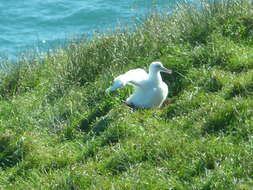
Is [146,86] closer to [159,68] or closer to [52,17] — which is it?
[159,68]

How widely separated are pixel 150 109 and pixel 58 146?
1.27 metres

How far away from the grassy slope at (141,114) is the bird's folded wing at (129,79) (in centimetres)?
26

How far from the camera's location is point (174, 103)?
31.6ft

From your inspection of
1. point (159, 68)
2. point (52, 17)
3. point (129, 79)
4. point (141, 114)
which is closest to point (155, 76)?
point (159, 68)

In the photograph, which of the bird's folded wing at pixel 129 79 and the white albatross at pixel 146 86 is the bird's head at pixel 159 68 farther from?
the bird's folded wing at pixel 129 79

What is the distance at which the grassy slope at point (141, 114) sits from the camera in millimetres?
7703

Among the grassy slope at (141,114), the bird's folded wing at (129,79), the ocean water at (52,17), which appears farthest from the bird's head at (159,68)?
the ocean water at (52,17)

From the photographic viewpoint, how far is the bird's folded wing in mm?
9719

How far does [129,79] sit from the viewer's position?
32.1 ft

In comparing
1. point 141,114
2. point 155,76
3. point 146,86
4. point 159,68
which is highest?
point 159,68

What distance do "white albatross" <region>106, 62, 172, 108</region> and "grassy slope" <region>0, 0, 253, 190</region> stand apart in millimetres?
214

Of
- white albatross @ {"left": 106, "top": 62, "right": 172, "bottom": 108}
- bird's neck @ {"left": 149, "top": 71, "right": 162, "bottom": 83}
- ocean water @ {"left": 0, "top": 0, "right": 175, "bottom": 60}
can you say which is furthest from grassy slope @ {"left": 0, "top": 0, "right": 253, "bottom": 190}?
ocean water @ {"left": 0, "top": 0, "right": 175, "bottom": 60}

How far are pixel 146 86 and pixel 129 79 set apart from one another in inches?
14.2

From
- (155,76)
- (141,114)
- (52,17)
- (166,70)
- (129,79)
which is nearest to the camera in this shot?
(141,114)
